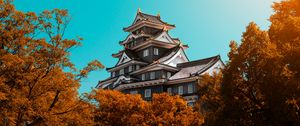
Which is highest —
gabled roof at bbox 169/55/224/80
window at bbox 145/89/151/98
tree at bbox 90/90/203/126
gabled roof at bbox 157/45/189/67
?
gabled roof at bbox 157/45/189/67

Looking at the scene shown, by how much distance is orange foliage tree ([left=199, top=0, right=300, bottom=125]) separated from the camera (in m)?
12.1

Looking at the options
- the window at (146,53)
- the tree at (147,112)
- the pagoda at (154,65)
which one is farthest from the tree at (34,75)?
the window at (146,53)

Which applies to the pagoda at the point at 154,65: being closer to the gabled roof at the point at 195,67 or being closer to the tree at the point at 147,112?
the gabled roof at the point at 195,67

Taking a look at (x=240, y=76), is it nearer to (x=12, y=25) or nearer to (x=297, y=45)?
(x=297, y=45)

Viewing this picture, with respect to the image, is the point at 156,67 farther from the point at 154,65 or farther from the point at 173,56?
the point at 173,56

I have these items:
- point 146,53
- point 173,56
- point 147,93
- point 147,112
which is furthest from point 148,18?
point 147,112

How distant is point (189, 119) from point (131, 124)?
407cm

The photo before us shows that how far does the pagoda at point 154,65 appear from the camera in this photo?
124ft

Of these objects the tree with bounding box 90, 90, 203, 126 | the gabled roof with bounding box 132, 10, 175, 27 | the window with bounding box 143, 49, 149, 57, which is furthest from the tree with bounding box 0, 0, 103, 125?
the gabled roof with bounding box 132, 10, 175, 27

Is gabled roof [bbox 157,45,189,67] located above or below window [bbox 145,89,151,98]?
above

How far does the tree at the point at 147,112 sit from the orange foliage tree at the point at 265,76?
6.53m

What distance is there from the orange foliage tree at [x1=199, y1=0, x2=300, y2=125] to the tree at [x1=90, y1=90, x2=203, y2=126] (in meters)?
6.53

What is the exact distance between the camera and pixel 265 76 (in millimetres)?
13000

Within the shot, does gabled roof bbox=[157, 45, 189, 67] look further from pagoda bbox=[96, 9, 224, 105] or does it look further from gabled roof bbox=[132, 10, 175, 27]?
gabled roof bbox=[132, 10, 175, 27]
